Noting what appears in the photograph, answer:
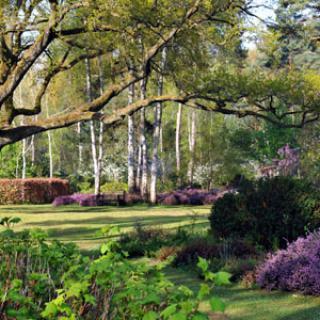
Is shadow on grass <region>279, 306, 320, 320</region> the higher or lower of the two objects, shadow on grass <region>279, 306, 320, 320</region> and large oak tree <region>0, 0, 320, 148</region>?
the lower

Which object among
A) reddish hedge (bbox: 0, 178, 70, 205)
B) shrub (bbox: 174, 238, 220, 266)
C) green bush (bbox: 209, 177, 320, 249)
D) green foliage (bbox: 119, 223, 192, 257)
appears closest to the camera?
shrub (bbox: 174, 238, 220, 266)

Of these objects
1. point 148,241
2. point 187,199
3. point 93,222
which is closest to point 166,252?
point 148,241

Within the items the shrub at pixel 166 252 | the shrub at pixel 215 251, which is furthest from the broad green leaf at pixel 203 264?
the shrub at pixel 166 252

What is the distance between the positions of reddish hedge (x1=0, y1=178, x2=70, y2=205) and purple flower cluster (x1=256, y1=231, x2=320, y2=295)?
26388 mm

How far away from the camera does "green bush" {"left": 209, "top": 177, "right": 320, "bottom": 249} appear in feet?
36.3

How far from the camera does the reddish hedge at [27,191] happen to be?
33275 mm

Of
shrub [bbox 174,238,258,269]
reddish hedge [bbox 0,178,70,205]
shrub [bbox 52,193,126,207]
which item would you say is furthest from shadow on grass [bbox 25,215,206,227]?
reddish hedge [bbox 0,178,70,205]

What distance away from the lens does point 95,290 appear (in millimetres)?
3135

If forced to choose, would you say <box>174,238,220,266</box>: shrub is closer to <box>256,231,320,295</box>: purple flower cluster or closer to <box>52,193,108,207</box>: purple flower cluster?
<box>256,231,320,295</box>: purple flower cluster

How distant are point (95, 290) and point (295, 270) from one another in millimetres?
5574

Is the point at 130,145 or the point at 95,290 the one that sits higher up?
the point at 130,145

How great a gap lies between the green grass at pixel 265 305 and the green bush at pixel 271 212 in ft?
8.39

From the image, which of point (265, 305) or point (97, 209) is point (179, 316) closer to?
point (265, 305)

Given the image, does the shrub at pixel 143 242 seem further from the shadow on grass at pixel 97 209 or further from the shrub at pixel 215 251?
the shadow on grass at pixel 97 209
